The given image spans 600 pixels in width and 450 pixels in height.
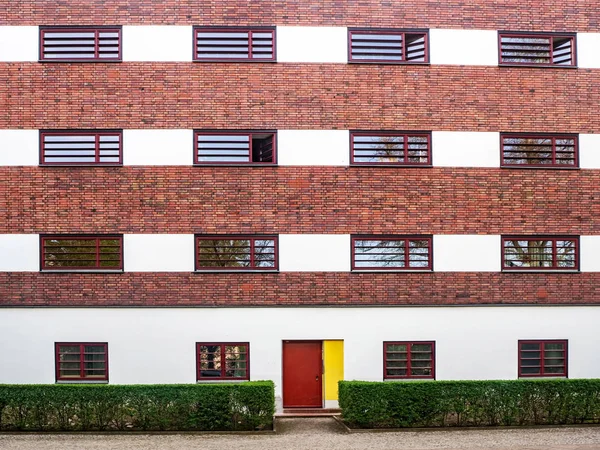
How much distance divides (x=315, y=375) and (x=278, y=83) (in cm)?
797

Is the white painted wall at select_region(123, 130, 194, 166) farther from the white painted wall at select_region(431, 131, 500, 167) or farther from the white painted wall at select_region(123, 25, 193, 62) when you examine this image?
the white painted wall at select_region(431, 131, 500, 167)

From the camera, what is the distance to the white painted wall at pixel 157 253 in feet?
63.1

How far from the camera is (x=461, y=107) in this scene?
1992cm

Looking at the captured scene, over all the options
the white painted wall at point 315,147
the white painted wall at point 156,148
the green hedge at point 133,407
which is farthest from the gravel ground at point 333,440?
the white painted wall at point 156,148

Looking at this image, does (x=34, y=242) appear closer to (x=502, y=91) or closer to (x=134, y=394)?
(x=134, y=394)

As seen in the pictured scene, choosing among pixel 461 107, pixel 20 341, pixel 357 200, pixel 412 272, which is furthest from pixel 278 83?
pixel 20 341

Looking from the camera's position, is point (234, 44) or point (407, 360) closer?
point (407, 360)

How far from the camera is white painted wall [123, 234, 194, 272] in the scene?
19219 mm

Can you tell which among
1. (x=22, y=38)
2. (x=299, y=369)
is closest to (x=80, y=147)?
(x=22, y=38)

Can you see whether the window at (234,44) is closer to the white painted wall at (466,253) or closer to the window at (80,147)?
the window at (80,147)

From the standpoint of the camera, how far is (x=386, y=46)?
19953 millimetres

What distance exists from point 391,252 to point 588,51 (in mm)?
7974

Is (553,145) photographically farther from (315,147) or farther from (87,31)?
(87,31)

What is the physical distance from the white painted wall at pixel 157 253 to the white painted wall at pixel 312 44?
18.7 feet
